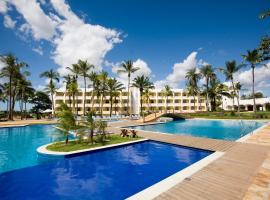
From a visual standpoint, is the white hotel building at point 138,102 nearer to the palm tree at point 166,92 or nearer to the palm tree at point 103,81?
the palm tree at point 166,92

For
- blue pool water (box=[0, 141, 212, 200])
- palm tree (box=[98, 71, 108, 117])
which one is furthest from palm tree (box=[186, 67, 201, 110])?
A: blue pool water (box=[0, 141, 212, 200])

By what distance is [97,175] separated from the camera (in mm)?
8906

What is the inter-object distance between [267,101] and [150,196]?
79.8 metres

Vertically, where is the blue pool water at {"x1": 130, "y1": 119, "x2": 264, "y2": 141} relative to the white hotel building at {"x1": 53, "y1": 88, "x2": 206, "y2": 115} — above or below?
below

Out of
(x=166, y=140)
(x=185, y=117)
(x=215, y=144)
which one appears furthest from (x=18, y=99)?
(x=215, y=144)

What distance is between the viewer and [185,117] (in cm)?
4575

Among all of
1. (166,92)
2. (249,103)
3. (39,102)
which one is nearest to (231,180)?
(166,92)

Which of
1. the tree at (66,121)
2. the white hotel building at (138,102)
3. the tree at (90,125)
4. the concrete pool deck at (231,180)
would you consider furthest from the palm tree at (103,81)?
the concrete pool deck at (231,180)

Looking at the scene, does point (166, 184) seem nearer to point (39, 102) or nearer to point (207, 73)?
point (207, 73)

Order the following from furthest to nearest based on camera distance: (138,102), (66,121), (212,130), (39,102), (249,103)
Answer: (249,103) < (138,102) < (39,102) < (212,130) < (66,121)

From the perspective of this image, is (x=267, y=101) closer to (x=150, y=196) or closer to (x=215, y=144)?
(x=215, y=144)

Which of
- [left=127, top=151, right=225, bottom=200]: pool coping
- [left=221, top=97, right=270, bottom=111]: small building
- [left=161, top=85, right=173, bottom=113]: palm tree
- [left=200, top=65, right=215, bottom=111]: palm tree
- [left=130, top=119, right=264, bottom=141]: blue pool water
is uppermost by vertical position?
[left=200, top=65, right=215, bottom=111]: palm tree

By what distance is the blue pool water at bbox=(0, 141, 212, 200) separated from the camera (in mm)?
Answer: 7156

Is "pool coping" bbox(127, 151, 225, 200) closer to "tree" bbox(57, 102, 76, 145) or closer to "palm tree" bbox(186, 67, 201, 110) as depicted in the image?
"tree" bbox(57, 102, 76, 145)
